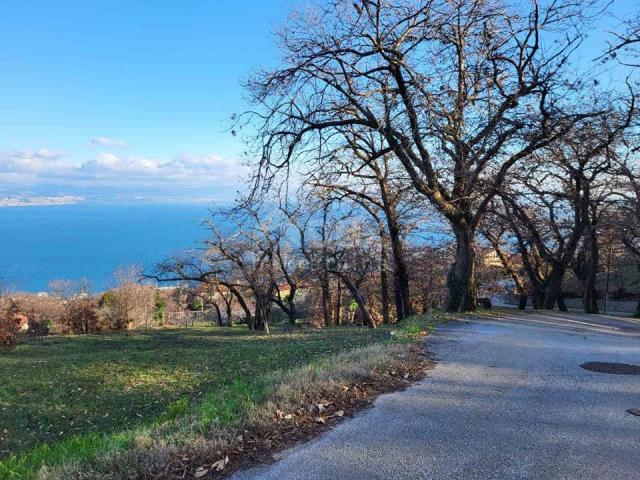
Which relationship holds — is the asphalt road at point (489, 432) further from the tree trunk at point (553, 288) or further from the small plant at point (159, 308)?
the small plant at point (159, 308)

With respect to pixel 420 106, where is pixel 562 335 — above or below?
below

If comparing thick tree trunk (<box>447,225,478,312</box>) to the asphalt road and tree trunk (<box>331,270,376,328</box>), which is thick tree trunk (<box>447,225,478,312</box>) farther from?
the asphalt road

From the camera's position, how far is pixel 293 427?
413cm

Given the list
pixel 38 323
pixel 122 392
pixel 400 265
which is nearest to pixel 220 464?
pixel 122 392

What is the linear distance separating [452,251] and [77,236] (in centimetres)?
10128

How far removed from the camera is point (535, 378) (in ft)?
19.6

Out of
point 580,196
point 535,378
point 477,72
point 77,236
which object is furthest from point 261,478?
point 77,236

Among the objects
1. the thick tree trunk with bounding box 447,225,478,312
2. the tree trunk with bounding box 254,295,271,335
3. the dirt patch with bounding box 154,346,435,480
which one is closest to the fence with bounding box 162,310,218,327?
the tree trunk with bounding box 254,295,271,335

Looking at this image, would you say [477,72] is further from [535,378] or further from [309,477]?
[309,477]

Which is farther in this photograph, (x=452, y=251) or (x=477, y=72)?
(x=452, y=251)

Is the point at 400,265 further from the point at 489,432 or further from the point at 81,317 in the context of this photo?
the point at 81,317

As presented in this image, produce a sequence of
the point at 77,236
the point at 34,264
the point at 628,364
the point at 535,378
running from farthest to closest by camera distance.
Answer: the point at 77,236
the point at 34,264
the point at 628,364
the point at 535,378

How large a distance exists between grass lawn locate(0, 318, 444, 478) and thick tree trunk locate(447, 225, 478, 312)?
A: 366 cm

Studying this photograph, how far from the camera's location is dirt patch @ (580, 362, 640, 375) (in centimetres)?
638
